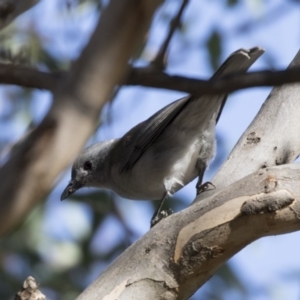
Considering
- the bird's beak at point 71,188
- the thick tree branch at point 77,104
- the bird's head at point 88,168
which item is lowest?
the bird's beak at point 71,188

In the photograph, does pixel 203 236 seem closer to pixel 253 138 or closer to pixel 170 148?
pixel 253 138

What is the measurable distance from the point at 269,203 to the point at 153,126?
Result: 1.99 m

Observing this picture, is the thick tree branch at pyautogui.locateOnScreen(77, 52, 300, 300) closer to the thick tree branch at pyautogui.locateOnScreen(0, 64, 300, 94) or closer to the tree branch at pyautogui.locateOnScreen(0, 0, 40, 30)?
the tree branch at pyautogui.locateOnScreen(0, 0, 40, 30)

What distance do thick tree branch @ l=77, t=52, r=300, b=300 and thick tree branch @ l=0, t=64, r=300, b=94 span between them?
3.95ft

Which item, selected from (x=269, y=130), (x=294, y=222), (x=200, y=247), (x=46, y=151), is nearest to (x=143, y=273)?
(x=200, y=247)

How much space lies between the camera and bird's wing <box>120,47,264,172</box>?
3.49m

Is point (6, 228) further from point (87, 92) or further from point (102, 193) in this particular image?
point (102, 193)

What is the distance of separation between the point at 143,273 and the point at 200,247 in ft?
0.78

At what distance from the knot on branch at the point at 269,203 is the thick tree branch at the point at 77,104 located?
132 centimetres

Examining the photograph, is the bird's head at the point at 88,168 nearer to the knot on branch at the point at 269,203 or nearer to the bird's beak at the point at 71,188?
the bird's beak at the point at 71,188

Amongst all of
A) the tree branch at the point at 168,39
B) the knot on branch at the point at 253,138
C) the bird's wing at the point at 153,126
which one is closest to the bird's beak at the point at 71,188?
the bird's wing at the point at 153,126

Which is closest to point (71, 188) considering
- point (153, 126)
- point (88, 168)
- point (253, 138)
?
point (88, 168)

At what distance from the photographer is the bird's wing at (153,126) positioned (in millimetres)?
3490

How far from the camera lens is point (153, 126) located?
4188 mm
